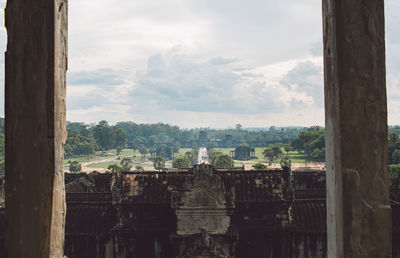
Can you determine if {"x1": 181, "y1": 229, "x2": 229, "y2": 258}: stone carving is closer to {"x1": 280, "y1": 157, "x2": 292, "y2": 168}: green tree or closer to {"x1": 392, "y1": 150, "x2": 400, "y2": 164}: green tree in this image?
{"x1": 280, "y1": 157, "x2": 292, "y2": 168}: green tree

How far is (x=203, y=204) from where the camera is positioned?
958cm

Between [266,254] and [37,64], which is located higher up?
[37,64]

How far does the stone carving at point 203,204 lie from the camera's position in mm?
9445

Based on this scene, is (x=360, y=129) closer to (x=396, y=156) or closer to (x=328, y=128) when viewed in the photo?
(x=328, y=128)

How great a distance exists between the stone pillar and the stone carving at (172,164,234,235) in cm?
753

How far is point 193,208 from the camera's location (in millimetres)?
9578

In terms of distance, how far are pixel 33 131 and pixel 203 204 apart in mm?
7820

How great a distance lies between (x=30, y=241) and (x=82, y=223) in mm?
8965

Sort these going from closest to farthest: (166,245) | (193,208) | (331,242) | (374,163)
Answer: (374,163), (331,242), (193,208), (166,245)

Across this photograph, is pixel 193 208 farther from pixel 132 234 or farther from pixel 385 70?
pixel 385 70

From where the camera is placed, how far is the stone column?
80.6 inches

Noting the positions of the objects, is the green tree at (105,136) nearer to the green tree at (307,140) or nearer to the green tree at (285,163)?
the green tree at (307,140)

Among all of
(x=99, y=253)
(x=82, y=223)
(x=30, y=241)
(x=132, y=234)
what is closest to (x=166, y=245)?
(x=132, y=234)

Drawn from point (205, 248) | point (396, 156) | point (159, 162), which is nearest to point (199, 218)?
point (205, 248)
